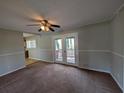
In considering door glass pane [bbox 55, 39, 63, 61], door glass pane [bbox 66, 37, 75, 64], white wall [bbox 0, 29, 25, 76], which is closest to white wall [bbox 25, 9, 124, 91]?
door glass pane [bbox 66, 37, 75, 64]

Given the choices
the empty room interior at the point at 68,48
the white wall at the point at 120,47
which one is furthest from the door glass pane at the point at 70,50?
the white wall at the point at 120,47

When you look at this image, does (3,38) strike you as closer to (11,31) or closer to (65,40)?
(11,31)

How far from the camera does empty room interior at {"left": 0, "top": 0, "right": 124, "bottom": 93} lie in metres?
2.30

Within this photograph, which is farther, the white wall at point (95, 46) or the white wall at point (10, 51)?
the white wall at point (10, 51)

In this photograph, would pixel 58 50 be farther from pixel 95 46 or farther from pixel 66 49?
pixel 95 46

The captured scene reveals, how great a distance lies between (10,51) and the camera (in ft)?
14.0

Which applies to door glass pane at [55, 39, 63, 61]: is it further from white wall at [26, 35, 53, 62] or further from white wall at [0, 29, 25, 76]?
white wall at [0, 29, 25, 76]

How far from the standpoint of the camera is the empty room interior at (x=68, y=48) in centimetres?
230

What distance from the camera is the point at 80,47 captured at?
14.5ft

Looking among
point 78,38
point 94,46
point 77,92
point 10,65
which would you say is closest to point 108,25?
point 94,46

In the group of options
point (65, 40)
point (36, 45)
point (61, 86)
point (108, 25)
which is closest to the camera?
point (61, 86)

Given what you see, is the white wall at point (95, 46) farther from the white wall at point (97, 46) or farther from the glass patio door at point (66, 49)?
the glass patio door at point (66, 49)

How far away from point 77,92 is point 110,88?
108 centimetres

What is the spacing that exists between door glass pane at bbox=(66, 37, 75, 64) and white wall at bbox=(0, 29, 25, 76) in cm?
295
